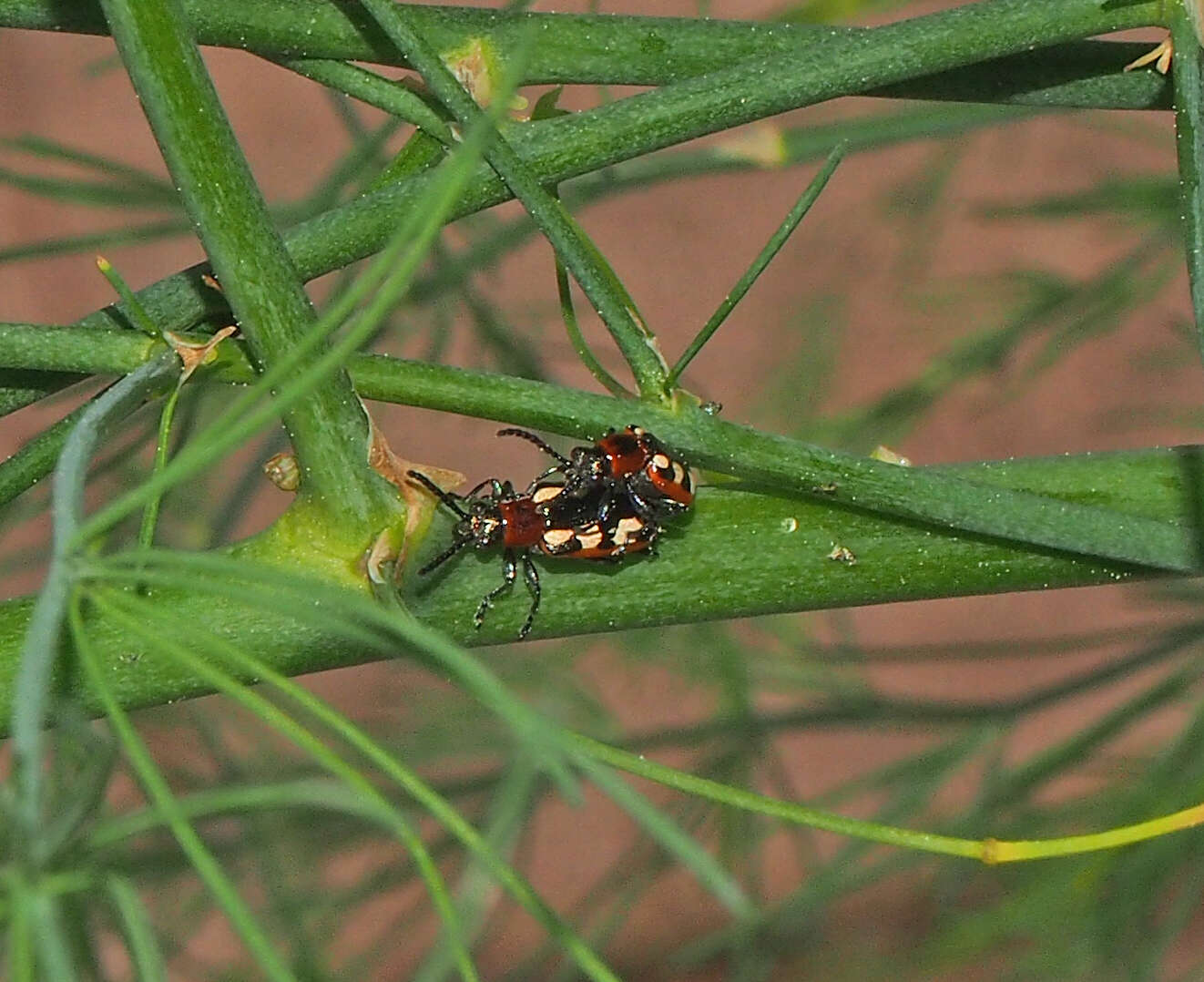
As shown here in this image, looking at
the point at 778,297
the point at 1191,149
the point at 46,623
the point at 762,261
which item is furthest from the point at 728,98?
the point at 778,297

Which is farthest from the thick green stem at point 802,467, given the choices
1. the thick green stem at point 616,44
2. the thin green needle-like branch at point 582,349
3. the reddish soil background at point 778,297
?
the reddish soil background at point 778,297

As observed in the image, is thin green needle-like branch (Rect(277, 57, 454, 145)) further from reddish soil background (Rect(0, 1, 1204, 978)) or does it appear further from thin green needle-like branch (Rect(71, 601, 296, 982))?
reddish soil background (Rect(0, 1, 1204, 978))

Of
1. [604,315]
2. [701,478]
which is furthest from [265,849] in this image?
[604,315]

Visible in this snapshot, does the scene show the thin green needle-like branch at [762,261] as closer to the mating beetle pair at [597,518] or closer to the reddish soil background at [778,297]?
the mating beetle pair at [597,518]

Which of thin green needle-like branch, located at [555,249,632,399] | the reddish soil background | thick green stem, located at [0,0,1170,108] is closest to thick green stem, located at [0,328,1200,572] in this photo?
thin green needle-like branch, located at [555,249,632,399]

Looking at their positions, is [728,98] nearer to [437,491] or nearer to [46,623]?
[437,491]
